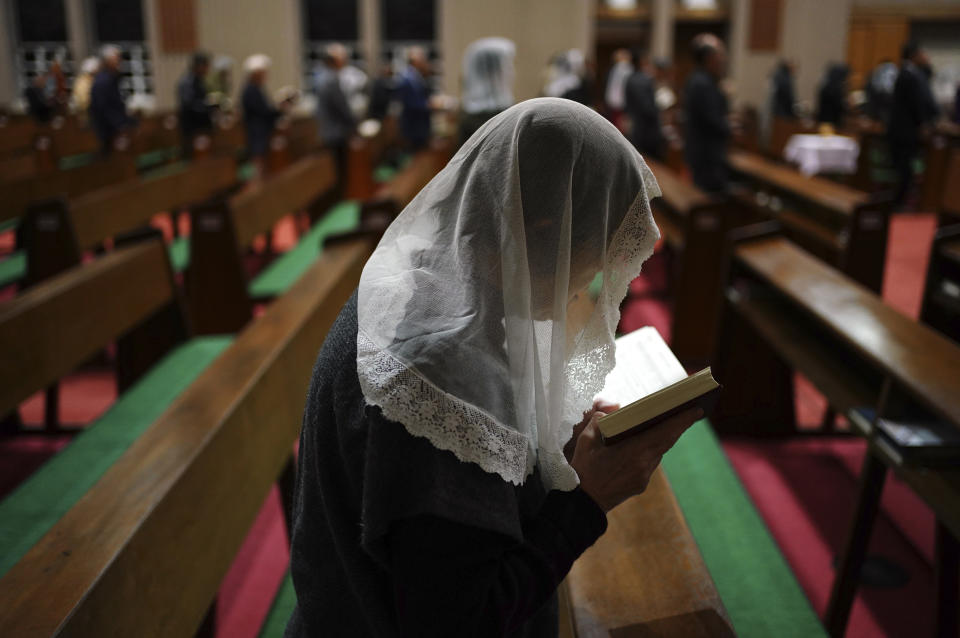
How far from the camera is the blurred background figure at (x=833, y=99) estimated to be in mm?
12570

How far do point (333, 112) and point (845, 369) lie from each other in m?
7.05

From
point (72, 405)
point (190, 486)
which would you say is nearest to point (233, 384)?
point (190, 486)

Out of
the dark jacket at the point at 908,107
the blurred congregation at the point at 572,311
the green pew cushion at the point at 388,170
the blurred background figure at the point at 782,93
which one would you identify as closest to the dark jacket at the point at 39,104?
the blurred congregation at the point at 572,311

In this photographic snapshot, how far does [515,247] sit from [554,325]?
136 millimetres

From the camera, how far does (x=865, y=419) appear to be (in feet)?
8.66

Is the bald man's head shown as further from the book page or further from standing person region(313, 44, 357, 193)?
the book page

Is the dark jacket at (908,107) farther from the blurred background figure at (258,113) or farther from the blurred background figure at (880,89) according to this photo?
the blurred background figure at (258,113)

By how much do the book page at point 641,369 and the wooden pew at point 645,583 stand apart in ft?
1.22

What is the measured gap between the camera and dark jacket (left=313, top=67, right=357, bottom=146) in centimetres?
901

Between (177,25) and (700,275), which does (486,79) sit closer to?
(700,275)

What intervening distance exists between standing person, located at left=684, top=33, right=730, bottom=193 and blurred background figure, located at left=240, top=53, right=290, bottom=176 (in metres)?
5.04

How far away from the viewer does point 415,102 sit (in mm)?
9883

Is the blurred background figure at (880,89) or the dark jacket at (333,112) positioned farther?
the blurred background figure at (880,89)

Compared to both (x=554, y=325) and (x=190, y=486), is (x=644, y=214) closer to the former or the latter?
(x=554, y=325)
